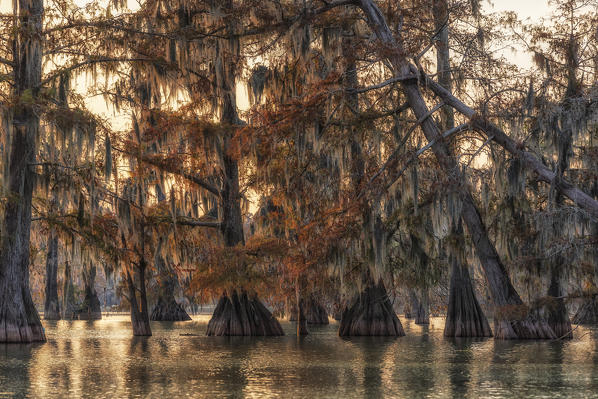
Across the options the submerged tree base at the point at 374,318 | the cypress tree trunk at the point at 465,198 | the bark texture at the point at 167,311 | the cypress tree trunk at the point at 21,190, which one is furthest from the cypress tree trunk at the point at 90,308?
the cypress tree trunk at the point at 465,198

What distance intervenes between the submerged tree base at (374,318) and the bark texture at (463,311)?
161 cm

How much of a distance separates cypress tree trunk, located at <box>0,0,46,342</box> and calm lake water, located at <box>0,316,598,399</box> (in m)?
0.90

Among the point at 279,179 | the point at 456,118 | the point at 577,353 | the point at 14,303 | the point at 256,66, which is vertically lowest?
the point at 577,353

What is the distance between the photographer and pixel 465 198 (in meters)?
18.7

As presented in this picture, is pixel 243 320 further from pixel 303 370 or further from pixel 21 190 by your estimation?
pixel 303 370

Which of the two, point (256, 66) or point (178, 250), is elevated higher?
point (256, 66)

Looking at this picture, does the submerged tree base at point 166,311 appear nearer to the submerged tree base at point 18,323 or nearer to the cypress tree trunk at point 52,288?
the cypress tree trunk at point 52,288

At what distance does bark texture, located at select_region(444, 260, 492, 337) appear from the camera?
72.0 ft

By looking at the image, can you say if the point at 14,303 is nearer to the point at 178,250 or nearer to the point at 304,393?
the point at 178,250

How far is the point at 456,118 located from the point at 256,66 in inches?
249

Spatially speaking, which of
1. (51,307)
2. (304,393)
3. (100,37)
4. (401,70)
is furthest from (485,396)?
(51,307)

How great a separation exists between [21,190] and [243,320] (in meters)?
7.22

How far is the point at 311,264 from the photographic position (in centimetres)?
1795

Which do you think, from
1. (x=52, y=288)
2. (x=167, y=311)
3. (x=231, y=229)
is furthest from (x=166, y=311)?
(x=231, y=229)
